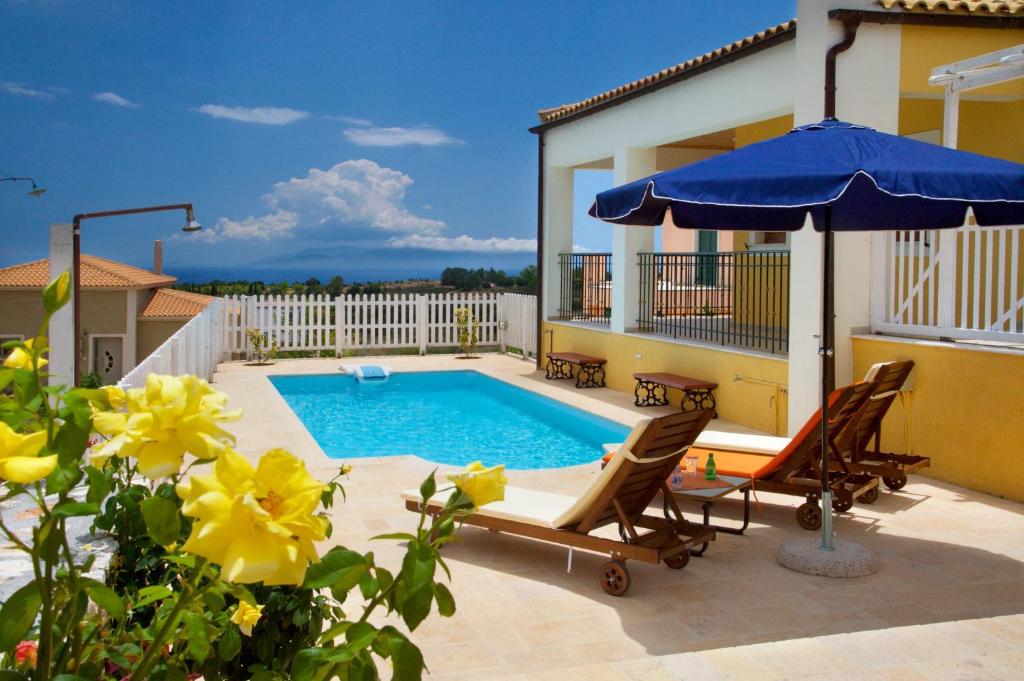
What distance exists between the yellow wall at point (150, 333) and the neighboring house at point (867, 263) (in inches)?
800

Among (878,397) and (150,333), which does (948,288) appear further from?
(150,333)

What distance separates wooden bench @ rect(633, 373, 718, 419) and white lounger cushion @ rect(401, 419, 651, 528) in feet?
16.1

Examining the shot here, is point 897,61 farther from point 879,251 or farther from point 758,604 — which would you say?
point 758,604

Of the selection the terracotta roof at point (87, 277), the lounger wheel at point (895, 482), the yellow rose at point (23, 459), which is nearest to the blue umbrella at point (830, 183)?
the lounger wheel at point (895, 482)

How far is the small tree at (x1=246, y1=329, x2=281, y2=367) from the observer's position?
1784cm

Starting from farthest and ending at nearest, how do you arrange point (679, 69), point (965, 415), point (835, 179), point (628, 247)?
point (628, 247) < point (679, 69) < point (965, 415) < point (835, 179)

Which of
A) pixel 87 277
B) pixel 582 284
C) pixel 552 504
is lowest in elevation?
pixel 552 504

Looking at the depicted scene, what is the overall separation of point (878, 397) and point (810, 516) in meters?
1.30

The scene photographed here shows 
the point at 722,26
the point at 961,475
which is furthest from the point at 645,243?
the point at 722,26

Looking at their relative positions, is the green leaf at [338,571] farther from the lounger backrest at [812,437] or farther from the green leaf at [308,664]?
the lounger backrest at [812,437]

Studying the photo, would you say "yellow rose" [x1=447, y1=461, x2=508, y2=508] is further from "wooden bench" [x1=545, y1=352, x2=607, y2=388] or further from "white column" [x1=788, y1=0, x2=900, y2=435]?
"wooden bench" [x1=545, y1=352, x2=607, y2=388]

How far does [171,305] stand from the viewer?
1238 inches

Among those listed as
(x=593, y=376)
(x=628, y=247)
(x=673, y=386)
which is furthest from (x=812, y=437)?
(x=593, y=376)

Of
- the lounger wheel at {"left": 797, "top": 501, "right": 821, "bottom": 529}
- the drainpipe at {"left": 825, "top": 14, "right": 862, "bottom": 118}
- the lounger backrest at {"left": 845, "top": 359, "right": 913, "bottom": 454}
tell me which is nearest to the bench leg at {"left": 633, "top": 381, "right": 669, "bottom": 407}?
the drainpipe at {"left": 825, "top": 14, "right": 862, "bottom": 118}
